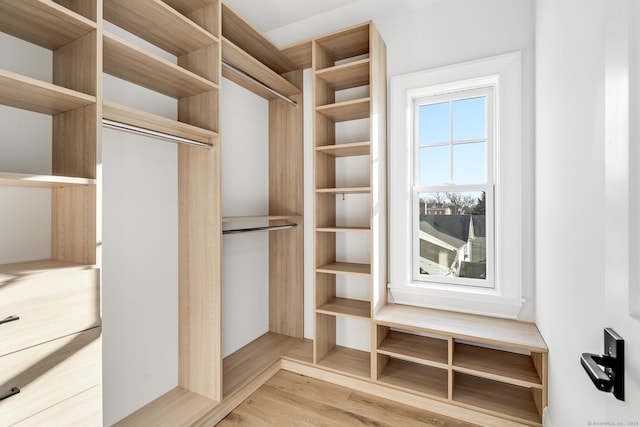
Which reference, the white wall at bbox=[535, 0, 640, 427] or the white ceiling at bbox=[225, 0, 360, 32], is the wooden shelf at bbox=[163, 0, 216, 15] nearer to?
the white ceiling at bbox=[225, 0, 360, 32]

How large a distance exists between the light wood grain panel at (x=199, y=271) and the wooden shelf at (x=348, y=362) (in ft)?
2.83

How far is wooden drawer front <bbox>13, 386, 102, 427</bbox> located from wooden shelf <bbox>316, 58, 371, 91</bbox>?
2347 millimetres

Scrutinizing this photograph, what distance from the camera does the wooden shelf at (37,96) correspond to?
115 cm

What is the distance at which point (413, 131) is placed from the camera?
257 cm

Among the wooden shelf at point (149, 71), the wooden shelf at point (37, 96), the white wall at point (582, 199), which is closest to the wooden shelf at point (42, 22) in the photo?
the wooden shelf at point (149, 71)

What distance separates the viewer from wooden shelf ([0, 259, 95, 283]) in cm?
113

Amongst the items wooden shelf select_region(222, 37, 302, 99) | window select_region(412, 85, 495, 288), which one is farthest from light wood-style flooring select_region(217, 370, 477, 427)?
wooden shelf select_region(222, 37, 302, 99)

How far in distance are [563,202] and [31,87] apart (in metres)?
2.25

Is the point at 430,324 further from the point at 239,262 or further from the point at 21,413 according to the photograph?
the point at 21,413

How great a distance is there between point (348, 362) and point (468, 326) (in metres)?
0.95

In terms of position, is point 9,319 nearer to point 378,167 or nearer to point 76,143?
point 76,143

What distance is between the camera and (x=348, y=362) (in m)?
2.48

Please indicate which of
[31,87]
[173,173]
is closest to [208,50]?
Answer: [173,173]

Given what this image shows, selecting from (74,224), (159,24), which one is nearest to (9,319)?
(74,224)
